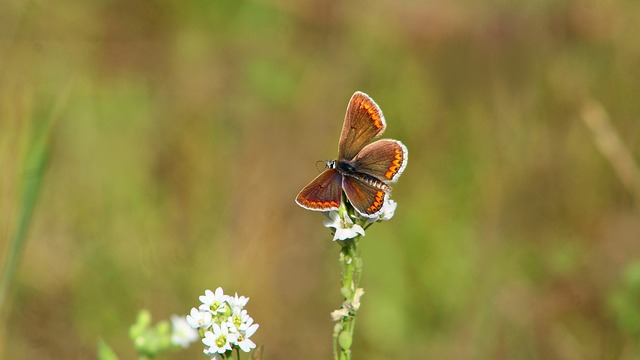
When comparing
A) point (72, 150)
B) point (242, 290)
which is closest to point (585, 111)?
point (242, 290)

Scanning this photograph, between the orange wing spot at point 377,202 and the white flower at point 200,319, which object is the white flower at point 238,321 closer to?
the white flower at point 200,319

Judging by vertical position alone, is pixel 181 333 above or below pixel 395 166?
below

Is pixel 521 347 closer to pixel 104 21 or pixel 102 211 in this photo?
pixel 102 211

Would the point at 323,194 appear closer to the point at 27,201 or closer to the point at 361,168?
the point at 361,168

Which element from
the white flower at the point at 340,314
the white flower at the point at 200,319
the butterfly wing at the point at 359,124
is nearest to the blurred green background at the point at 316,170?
the butterfly wing at the point at 359,124

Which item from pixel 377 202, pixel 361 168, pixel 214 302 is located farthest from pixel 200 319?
pixel 361 168

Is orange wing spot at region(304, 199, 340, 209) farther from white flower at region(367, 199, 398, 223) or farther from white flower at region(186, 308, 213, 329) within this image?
white flower at region(186, 308, 213, 329)
